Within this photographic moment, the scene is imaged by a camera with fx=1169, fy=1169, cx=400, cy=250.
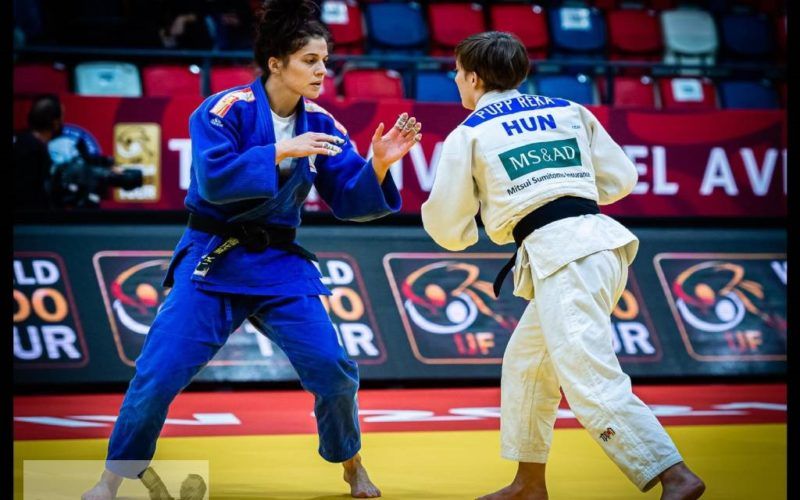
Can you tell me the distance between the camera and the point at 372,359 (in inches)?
286

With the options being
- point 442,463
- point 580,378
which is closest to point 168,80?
point 442,463

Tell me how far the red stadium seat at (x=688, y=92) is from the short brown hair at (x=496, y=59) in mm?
6515

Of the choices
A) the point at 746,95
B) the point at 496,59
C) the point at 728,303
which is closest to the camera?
the point at 496,59

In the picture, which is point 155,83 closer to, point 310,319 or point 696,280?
point 696,280

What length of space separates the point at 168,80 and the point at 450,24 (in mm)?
2928

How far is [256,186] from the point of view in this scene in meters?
3.60

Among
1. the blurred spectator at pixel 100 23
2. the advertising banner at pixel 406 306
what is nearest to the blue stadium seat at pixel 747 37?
the advertising banner at pixel 406 306

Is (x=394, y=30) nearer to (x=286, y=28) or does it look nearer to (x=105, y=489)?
(x=286, y=28)

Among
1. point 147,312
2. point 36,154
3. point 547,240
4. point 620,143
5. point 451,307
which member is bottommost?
point 451,307

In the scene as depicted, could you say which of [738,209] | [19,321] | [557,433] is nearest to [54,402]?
[19,321]

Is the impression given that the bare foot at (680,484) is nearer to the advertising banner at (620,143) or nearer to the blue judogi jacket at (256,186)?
the blue judogi jacket at (256,186)

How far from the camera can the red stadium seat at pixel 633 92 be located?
9.94 metres

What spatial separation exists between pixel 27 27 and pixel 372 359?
4.35 metres

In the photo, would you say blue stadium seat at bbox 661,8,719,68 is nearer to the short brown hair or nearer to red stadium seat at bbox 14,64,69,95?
red stadium seat at bbox 14,64,69,95
